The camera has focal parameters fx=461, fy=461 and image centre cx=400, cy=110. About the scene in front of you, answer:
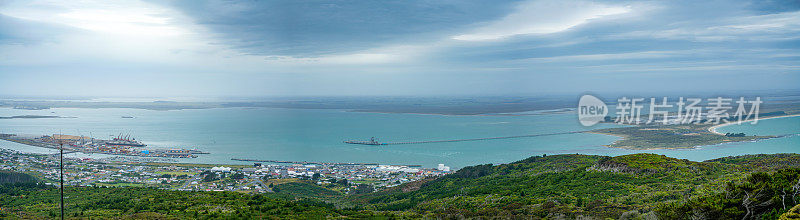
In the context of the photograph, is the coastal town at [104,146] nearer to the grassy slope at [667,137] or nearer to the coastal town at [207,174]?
the coastal town at [207,174]

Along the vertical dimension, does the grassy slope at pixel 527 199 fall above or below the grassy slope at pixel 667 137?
above

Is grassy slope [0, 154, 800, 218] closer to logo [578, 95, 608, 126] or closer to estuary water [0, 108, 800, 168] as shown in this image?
estuary water [0, 108, 800, 168]

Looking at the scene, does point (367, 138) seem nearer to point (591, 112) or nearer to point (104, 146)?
point (104, 146)

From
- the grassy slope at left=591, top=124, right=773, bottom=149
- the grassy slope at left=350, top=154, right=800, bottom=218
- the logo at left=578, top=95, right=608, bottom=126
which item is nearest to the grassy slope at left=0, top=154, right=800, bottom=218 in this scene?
the grassy slope at left=350, top=154, right=800, bottom=218

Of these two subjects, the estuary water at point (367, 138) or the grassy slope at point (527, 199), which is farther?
the estuary water at point (367, 138)

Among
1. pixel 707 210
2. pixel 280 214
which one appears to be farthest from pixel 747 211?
pixel 280 214

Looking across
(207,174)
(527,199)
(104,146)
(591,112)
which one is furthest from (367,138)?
(591,112)

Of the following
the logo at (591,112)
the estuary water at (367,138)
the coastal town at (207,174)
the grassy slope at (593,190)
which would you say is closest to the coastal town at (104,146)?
the estuary water at (367,138)
